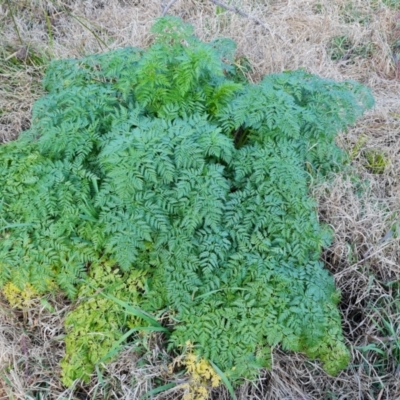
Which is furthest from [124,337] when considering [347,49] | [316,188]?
[347,49]

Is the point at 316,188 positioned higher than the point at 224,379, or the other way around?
the point at 316,188

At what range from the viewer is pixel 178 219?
2146 mm

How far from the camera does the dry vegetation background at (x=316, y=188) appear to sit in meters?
2.14

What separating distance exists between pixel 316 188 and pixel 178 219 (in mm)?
860

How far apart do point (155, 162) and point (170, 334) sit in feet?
2.56

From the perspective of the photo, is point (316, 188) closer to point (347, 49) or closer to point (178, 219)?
point (178, 219)

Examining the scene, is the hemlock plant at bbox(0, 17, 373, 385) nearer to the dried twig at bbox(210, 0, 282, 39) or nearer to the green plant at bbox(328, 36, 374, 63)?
the dried twig at bbox(210, 0, 282, 39)

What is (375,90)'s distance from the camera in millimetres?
3430

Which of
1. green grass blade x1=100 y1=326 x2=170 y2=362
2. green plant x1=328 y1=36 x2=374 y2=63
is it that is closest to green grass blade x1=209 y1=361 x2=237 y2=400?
green grass blade x1=100 y1=326 x2=170 y2=362

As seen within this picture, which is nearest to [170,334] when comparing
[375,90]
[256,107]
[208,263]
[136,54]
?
[208,263]

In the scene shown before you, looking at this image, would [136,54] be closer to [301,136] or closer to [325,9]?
[301,136]

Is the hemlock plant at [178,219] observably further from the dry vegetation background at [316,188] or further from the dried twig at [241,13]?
the dried twig at [241,13]

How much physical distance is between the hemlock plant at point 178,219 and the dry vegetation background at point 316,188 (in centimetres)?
15

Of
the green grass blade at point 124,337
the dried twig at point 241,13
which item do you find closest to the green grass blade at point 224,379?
the green grass blade at point 124,337
